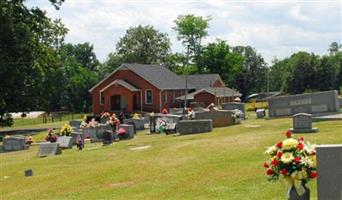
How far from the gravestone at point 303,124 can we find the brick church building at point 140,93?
43.3 meters

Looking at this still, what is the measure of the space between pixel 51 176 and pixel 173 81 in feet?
175

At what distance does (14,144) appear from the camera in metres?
32.8

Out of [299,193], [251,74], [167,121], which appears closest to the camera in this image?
[299,193]

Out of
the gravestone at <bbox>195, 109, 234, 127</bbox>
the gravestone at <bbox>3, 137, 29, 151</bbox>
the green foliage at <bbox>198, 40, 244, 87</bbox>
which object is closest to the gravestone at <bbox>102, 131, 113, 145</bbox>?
the gravestone at <bbox>3, 137, 29, 151</bbox>

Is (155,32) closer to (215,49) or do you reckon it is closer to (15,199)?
(215,49)

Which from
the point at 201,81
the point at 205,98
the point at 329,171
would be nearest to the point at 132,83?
the point at 205,98

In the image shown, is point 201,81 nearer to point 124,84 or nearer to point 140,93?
point 140,93

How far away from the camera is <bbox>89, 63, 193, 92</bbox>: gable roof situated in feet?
221

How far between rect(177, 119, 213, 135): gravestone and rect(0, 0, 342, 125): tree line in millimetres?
22211

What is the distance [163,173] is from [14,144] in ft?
60.6

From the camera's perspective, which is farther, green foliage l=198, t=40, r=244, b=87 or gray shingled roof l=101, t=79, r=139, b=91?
green foliage l=198, t=40, r=244, b=87

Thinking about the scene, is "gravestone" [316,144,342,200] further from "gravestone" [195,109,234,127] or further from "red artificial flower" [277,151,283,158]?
"gravestone" [195,109,234,127]

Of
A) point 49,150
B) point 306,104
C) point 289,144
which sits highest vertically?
point 306,104

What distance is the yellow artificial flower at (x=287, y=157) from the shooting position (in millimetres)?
9220
